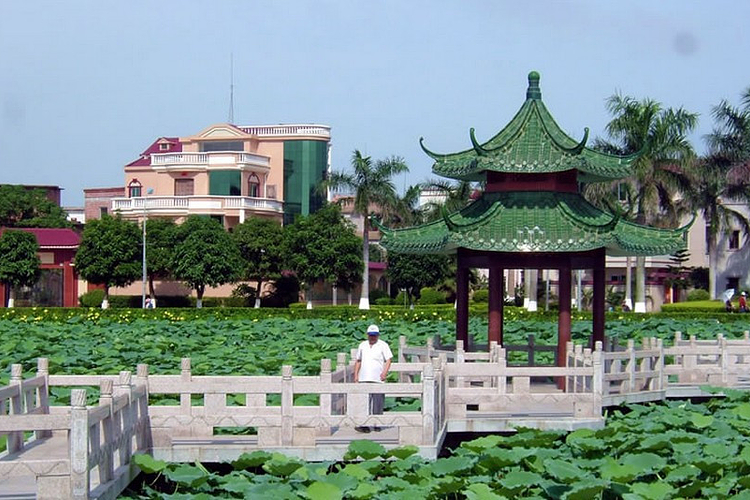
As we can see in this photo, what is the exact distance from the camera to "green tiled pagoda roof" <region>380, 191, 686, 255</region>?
17562 mm

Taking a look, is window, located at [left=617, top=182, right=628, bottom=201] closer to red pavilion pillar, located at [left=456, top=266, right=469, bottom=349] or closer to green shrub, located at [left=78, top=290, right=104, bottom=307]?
green shrub, located at [left=78, top=290, right=104, bottom=307]

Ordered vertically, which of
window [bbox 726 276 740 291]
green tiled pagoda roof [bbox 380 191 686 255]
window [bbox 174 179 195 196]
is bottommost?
window [bbox 726 276 740 291]

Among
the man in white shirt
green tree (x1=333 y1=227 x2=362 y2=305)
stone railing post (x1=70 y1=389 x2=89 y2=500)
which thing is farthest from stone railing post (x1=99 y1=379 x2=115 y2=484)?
green tree (x1=333 y1=227 x2=362 y2=305)

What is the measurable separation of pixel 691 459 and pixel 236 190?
53.5m

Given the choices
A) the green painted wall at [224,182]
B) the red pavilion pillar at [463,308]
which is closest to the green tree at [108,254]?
the green painted wall at [224,182]

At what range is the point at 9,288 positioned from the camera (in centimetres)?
5638

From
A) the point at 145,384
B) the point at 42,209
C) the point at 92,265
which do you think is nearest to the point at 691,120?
the point at 92,265

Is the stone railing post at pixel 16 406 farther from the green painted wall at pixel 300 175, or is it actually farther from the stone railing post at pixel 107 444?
the green painted wall at pixel 300 175

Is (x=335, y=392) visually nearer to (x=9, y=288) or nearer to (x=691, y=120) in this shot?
(x=691, y=120)

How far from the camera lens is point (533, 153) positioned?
18219 mm

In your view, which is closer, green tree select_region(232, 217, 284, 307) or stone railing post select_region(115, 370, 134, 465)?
stone railing post select_region(115, 370, 134, 465)

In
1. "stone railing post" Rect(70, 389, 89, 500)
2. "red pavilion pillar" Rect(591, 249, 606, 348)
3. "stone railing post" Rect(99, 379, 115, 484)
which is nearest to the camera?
"stone railing post" Rect(70, 389, 89, 500)

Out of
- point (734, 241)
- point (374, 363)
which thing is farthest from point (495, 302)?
point (734, 241)

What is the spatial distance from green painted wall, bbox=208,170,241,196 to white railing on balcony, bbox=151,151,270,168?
492 mm
